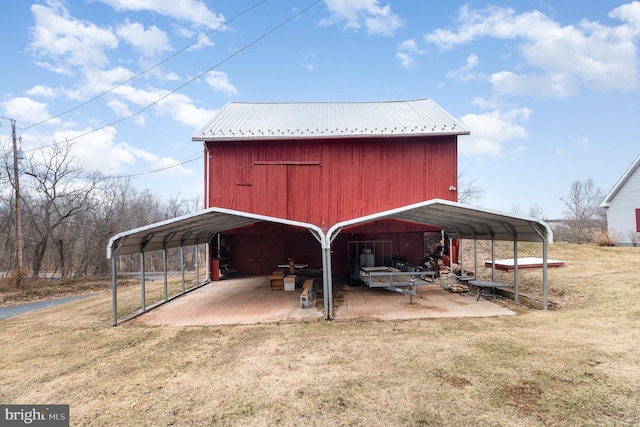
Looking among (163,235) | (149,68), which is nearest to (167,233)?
(163,235)

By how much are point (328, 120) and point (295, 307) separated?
7.61 meters

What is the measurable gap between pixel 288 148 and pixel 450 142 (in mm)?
5989

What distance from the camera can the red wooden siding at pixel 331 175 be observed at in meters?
11.8

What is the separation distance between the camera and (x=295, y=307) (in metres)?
9.18

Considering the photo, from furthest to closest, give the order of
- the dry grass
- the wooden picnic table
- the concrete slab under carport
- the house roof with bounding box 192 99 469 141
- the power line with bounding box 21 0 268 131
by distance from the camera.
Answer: the house roof with bounding box 192 99 469 141
the power line with bounding box 21 0 268 131
the wooden picnic table
the concrete slab under carport
the dry grass

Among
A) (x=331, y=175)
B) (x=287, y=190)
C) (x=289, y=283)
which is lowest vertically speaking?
(x=289, y=283)

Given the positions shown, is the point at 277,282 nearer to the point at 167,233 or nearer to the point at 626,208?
the point at 167,233

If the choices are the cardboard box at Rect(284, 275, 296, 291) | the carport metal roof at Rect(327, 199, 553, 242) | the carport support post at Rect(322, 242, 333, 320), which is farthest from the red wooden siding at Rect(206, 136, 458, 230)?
the carport support post at Rect(322, 242, 333, 320)

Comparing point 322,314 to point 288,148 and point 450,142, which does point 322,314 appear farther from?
point 450,142

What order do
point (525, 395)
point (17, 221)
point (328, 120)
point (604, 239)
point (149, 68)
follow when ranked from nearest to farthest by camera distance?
point (525, 395) → point (149, 68) → point (328, 120) → point (17, 221) → point (604, 239)

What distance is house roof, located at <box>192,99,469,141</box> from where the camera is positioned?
1175 centimetres

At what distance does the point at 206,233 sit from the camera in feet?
42.1

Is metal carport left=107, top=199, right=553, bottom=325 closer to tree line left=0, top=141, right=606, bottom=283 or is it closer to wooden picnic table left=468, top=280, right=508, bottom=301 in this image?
wooden picnic table left=468, top=280, right=508, bottom=301

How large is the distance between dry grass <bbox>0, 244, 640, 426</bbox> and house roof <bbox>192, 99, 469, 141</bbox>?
6850 millimetres
